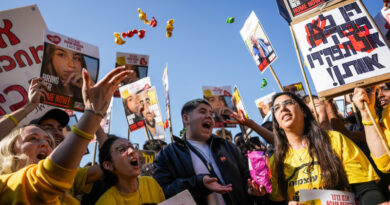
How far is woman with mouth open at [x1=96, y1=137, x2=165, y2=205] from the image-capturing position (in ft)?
8.28

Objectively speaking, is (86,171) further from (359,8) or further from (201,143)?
(359,8)

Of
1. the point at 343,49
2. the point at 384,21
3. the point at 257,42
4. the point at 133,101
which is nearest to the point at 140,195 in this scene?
the point at 343,49

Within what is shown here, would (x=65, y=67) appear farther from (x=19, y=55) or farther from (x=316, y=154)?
(x=316, y=154)

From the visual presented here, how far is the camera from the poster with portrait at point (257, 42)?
4629 millimetres

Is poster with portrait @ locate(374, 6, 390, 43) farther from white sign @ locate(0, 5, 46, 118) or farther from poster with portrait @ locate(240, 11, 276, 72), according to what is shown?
white sign @ locate(0, 5, 46, 118)

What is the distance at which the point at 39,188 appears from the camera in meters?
1.22

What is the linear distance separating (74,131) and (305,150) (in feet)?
6.08

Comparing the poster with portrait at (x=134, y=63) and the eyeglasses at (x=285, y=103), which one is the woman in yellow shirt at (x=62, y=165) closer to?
the eyeglasses at (x=285, y=103)

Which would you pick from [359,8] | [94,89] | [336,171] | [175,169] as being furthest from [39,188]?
[359,8]

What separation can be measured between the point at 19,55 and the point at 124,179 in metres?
2.17

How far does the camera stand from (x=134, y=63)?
6.00 m

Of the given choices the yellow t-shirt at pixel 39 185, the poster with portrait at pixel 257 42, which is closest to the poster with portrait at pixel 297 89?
the poster with portrait at pixel 257 42

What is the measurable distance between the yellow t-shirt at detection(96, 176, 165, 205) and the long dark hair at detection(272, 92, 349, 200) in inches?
44.0

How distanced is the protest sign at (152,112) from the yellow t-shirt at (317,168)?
3.62 m
